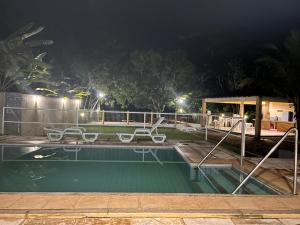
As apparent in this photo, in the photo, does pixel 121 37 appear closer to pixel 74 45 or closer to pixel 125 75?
pixel 74 45

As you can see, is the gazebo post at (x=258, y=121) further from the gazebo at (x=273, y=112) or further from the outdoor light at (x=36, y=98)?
the outdoor light at (x=36, y=98)

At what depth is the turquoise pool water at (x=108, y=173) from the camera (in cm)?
594

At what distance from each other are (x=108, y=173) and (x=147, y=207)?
11.1 feet

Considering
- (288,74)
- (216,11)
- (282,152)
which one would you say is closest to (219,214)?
(282,152)

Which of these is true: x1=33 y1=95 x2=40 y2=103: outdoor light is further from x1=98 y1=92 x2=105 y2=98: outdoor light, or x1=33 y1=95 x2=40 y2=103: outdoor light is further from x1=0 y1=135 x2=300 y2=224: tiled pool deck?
x1=98 y1=92 x2=105 y2=98: outdoor light

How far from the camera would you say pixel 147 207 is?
393cm

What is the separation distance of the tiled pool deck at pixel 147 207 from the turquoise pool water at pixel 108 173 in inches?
45.4

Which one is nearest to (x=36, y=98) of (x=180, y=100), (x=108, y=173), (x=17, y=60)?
(x=17, y=60)

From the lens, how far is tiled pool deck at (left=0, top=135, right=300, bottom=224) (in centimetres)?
364

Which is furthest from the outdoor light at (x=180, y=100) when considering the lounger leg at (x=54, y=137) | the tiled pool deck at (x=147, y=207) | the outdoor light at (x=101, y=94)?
the tiled pool deck at (x=147, y=207)

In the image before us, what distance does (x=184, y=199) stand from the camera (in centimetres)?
435

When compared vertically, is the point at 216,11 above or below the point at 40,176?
above

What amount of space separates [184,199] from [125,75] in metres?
22.1

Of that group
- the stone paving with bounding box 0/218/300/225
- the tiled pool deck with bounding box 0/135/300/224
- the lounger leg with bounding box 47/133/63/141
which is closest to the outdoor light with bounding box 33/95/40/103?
the lounger leg with bounding box 47/133/63/141
